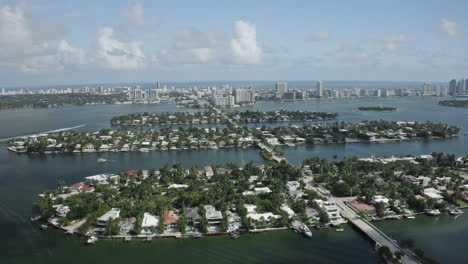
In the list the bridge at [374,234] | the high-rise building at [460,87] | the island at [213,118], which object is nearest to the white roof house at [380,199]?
the bridge at [374,234]

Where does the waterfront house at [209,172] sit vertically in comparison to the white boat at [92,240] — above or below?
above

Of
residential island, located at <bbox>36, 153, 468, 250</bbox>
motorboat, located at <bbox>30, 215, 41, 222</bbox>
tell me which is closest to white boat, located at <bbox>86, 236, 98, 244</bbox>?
residential island, located at <bbox>36, 153, 468, 250</bbox>

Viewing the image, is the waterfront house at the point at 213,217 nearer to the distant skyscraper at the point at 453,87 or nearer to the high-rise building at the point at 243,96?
the high-rise building at the point at 243,96

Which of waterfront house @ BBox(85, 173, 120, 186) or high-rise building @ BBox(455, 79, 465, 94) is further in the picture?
high-rise building @ BBox(455, 79, 465, 94)

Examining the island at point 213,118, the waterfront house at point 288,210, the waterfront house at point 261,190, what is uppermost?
the island at point 213,118

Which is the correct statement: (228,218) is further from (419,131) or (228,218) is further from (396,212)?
(419,131)

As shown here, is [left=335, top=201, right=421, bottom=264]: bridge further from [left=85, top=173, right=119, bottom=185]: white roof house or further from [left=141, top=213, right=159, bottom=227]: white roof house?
[left=85, top=173, right=119, bottom=185]: white roof house

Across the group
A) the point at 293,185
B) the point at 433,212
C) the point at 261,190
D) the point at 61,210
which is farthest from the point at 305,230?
the point at 61,210
